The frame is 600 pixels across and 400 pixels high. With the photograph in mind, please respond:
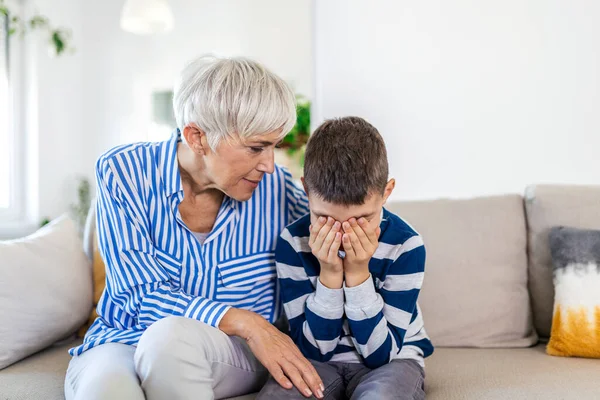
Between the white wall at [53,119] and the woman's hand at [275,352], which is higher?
the white wall at [53,119]

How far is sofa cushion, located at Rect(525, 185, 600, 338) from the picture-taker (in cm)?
167

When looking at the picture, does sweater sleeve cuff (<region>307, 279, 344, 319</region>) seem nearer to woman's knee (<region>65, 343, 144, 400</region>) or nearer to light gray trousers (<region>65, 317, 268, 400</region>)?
light gray trousers (<region>65, 317, 268, 400</region>)

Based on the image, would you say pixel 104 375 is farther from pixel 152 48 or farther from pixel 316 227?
pixel 152 48

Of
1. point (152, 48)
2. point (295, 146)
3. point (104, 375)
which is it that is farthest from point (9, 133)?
point (104, 375)

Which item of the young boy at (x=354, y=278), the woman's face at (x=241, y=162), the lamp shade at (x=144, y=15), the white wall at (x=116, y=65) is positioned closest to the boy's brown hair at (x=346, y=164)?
the young boy at (x=354, y=278)

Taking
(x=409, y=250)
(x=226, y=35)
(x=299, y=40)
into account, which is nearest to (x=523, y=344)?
(x=409, y=250)

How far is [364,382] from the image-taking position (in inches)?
47.6

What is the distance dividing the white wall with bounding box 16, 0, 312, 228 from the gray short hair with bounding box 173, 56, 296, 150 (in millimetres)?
2999

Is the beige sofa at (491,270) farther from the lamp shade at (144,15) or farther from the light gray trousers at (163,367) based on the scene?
the lamp shade at (144,15)

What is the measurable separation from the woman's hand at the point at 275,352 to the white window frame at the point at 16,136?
3.27 metres

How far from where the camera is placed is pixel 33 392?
1313 mm

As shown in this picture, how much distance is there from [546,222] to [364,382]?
798 millimetres

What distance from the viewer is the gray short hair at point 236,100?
4.27ft

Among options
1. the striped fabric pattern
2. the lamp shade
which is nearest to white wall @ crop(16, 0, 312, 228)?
the lamp shade
